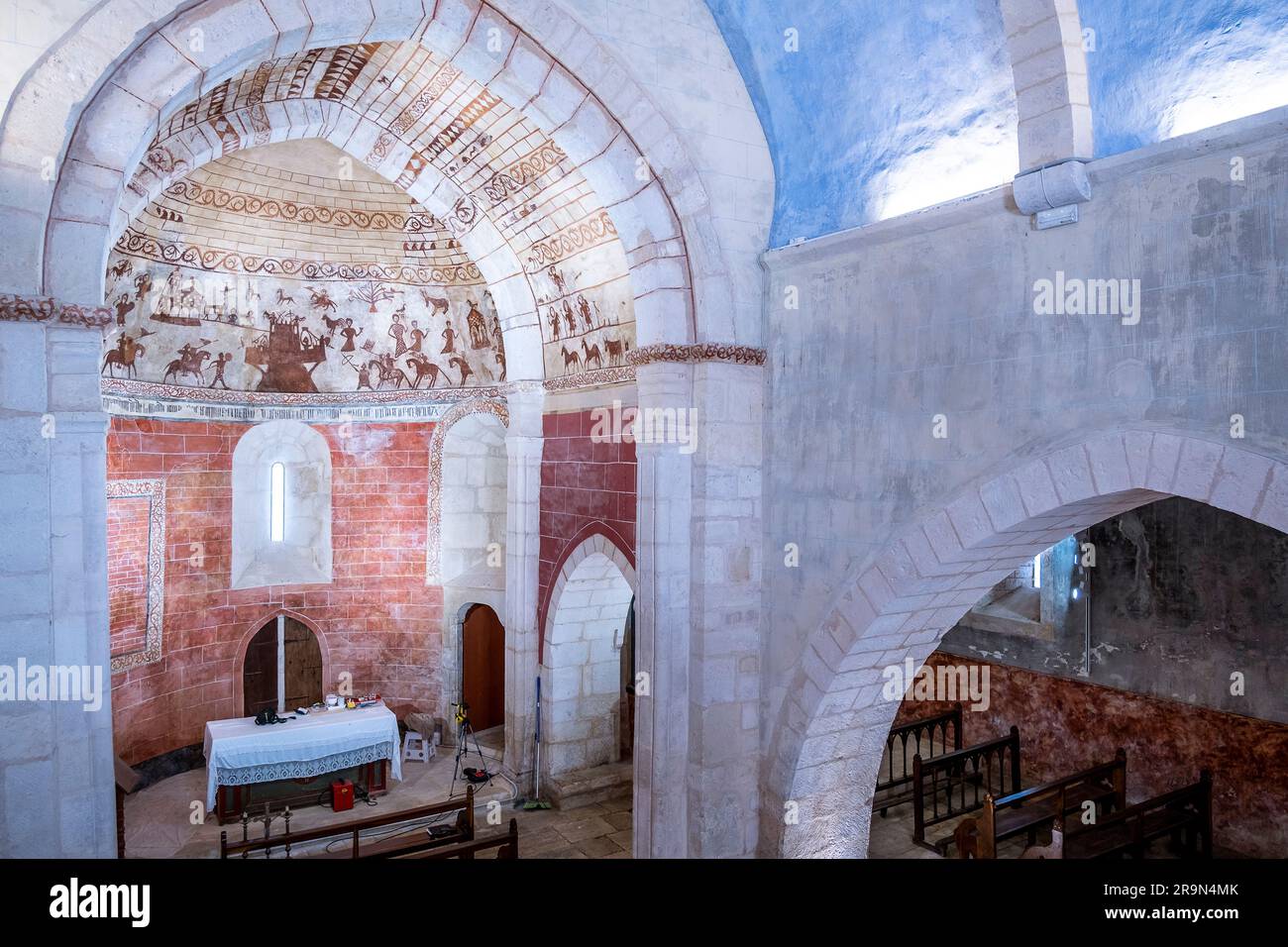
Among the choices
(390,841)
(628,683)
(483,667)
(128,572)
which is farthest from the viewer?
(483,667)

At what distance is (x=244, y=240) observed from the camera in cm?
1069

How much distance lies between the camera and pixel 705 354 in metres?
6.62

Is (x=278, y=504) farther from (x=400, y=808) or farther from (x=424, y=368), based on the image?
(x=400, y=808)

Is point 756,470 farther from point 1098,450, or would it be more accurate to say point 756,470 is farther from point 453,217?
point 453,217

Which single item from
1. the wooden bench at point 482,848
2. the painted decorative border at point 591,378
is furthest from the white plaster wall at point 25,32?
the wooden bench at point 482,848

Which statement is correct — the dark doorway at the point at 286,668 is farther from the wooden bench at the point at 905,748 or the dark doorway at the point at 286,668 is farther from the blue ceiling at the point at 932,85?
the blue ceiling at the point at 932,85

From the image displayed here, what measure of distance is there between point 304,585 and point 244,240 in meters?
4.62

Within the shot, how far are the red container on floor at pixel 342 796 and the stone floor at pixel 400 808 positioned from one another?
7cm

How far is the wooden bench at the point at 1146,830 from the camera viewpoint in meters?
7.16

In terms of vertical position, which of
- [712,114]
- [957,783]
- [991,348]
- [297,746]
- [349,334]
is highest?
[712,114]

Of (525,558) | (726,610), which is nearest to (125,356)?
(525,558)

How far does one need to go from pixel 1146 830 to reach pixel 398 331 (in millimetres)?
10335

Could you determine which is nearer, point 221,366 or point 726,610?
point 726,610

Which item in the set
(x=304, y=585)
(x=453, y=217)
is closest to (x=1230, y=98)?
(x=453, y=217)
